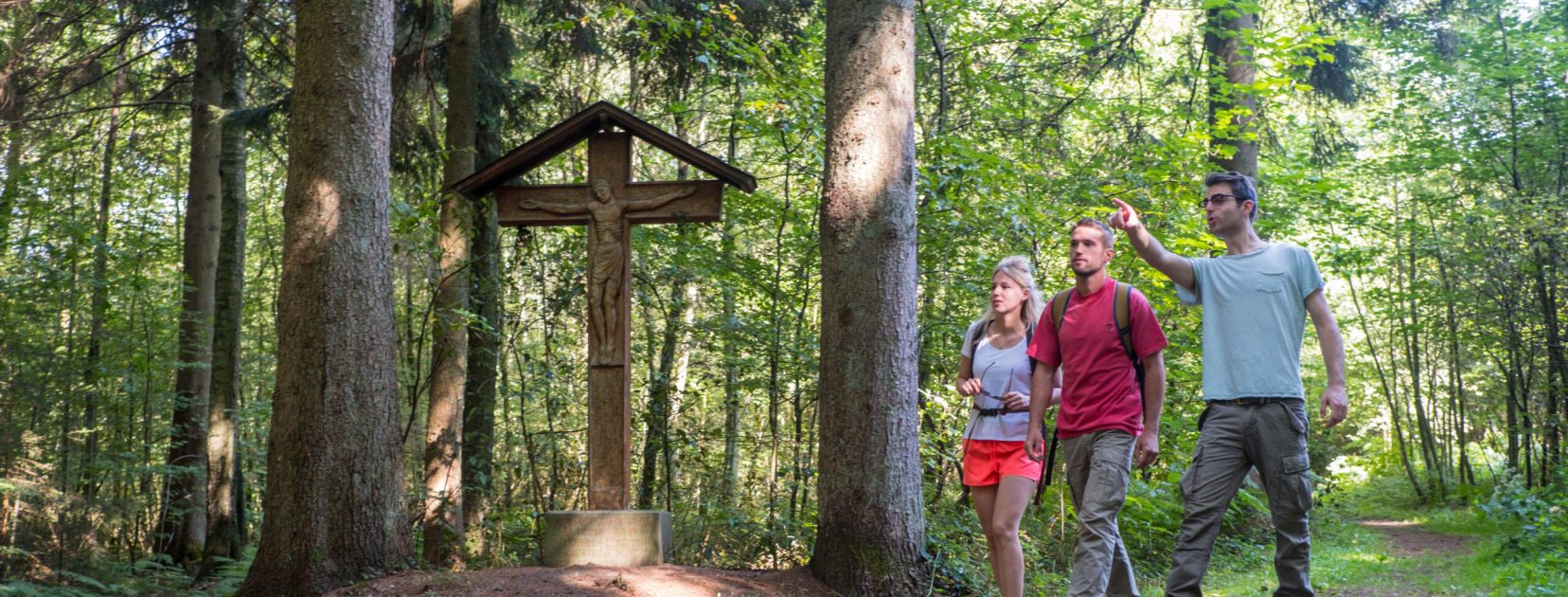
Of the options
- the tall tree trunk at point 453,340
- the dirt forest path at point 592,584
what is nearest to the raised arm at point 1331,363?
the dirt forest path at point 592,584

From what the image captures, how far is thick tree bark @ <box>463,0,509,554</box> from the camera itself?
32.7 feet

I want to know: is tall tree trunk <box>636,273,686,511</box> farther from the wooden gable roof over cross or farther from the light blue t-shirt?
the light blue t-shirt

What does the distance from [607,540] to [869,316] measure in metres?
2.07

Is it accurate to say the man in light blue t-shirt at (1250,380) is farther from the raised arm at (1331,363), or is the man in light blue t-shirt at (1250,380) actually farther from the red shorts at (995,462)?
the red shorts at (995,462)

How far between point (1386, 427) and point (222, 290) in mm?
25628

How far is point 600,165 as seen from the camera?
696 cm

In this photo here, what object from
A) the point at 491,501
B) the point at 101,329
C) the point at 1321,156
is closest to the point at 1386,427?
the point at 1321,156

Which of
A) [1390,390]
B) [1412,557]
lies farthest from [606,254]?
[1390,390]

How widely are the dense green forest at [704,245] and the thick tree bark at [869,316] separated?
696 mm

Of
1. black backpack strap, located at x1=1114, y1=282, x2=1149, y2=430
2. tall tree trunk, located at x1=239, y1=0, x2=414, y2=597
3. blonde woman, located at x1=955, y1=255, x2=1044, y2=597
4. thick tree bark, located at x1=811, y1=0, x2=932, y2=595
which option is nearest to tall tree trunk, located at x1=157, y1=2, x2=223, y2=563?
tall tree trunk, located at x1=239, y1=0, x2=414, y2=597

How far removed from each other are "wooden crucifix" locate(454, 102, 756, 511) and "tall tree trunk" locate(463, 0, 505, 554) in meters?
2.66

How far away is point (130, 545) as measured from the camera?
12.6 m

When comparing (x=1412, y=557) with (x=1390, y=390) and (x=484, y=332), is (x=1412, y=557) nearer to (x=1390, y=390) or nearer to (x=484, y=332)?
(x=484, y=332)

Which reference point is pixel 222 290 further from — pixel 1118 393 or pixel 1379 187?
pixel 1379 187
